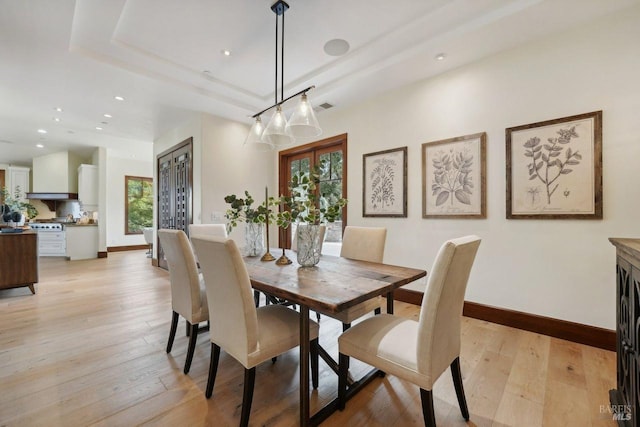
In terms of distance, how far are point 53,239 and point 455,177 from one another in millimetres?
8582

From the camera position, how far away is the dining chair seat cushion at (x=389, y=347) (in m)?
1.24

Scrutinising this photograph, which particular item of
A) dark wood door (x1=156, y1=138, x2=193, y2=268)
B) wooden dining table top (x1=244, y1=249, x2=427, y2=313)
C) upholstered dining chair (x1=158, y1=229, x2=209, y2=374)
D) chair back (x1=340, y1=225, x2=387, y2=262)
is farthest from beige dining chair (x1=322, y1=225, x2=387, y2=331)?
dark wood door (x1=156, y1=138, x2=193, y2=268)

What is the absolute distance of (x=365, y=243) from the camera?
2477mm

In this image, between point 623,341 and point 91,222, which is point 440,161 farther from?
point 91,222

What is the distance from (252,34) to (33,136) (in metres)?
6.01

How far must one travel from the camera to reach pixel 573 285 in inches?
90.8

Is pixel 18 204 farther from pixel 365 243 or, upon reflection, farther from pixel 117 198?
pixel 365 243

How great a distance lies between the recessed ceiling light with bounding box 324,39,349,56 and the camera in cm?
263

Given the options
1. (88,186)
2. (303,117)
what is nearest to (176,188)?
(303,117)

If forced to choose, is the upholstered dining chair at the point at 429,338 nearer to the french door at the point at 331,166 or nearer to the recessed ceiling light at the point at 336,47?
the recessed ceiling light at the point at 336,47

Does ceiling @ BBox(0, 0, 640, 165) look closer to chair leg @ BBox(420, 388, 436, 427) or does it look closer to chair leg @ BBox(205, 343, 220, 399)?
chair leg @ BBox(205, 343, 220, 399)

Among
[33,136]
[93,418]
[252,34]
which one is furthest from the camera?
[33,136]

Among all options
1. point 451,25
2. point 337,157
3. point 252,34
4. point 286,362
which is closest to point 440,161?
point 451,25

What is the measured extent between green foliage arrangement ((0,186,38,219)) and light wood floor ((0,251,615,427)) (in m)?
5.61
